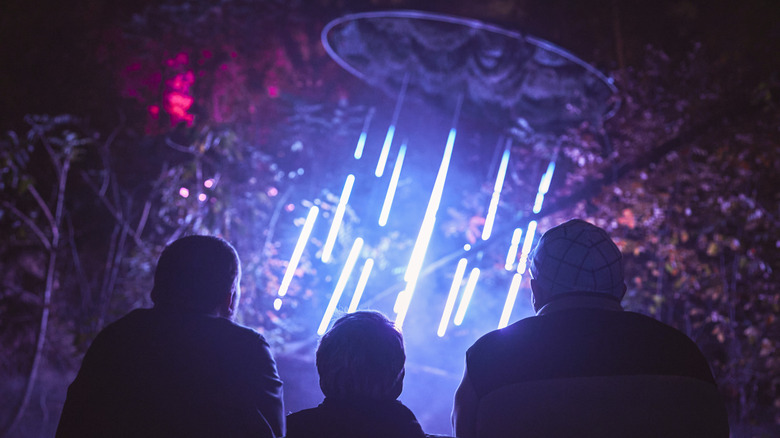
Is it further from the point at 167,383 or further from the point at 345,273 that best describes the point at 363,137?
the point at 167,383

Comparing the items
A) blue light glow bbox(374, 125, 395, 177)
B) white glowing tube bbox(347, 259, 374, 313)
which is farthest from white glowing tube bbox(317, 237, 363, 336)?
blue light glow bbox(374, 125, 395, 177)

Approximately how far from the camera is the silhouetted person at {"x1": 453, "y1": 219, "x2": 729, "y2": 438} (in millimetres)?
1511

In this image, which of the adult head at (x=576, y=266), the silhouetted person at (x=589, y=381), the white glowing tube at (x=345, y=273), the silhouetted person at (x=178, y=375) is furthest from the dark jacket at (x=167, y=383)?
the white glowing tube at (x=345, y=273)

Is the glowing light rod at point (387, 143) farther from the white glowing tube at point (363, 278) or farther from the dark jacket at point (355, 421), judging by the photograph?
the dark jacket at point (355, 421)

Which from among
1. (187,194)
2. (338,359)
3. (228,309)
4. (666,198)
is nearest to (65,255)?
(187,194)

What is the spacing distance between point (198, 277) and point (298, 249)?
461 cm

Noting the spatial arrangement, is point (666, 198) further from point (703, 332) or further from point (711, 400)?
point (711, 400)

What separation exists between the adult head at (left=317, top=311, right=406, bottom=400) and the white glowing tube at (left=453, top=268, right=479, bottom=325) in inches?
229

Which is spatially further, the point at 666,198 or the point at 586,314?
the point at 666,198

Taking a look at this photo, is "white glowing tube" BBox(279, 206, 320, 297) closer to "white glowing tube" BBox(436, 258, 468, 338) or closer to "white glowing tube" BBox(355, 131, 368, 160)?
"white glowing tube" BBox(355, 131, 368, 160)

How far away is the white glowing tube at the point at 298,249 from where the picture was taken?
6.09 m

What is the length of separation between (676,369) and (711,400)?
0.14m

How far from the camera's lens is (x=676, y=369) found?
1546 millimetres

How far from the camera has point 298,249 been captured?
652 cm
